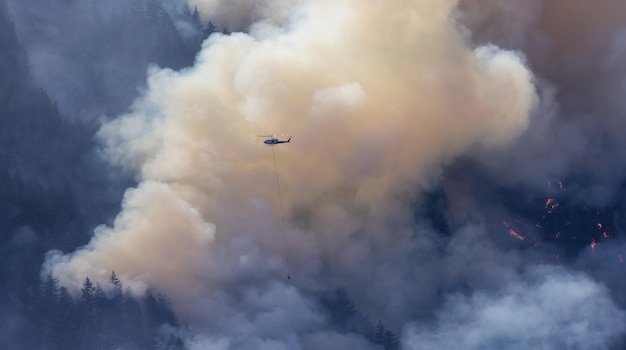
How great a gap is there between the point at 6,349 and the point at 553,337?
9037 centimetres

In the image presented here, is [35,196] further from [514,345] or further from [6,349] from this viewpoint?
[514,345]

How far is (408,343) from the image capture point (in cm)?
17712

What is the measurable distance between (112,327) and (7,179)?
33.5 m

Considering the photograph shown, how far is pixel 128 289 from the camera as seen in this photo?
6476 inches

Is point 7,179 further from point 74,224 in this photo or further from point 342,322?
point 342,322

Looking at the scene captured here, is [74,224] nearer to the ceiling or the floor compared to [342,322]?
nearer to the ceiling

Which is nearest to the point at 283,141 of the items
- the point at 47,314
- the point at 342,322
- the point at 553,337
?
the point at 342,322

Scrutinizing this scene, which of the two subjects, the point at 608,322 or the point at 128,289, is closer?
the point at 128,289

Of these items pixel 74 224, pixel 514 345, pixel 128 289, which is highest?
pixel 74 224

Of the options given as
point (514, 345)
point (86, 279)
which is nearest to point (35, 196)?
point (86, 279)

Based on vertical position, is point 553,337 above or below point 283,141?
below

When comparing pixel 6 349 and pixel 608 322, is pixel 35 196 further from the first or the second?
pixel 608 322

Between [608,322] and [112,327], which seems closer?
[112,327]

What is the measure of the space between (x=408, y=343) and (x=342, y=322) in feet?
38.8
